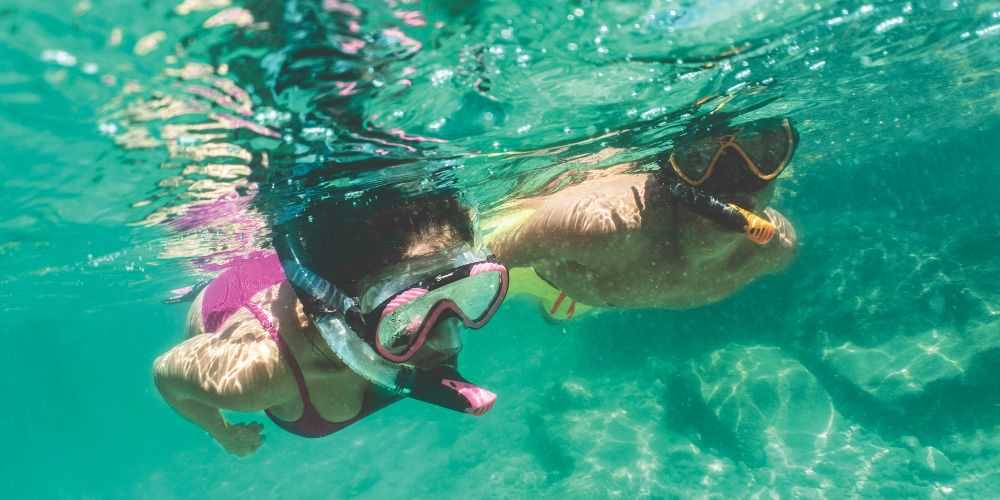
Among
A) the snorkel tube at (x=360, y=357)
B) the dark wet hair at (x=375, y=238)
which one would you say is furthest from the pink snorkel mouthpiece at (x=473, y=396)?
the dark wet hair at (x=375, y=238)

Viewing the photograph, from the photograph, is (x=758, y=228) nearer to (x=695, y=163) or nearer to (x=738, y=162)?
(x=738, y=162)

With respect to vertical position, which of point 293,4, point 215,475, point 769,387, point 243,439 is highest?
point 293,4

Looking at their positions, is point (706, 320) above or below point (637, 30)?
below

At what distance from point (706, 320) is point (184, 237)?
39.4ft

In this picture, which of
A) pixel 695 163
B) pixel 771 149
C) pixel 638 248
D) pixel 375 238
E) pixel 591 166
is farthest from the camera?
pixel 591 166

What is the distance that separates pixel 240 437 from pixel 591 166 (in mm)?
6664

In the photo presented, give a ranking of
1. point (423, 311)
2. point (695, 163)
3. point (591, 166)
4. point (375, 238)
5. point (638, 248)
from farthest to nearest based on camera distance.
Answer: point (591, 166) → point (638, 248) → point (695, 163) → point (375, 238) → point (423, 311)

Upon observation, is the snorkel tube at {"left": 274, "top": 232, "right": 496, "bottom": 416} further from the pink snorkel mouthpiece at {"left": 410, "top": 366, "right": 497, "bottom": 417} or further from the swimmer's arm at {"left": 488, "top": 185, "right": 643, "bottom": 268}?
the swimmer's arm at {"left": 488, "top": 185, "right": 643, "bottom": 268}

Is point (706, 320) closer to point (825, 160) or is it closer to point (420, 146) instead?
point (825, 160)

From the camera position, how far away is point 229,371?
3420 millimetres

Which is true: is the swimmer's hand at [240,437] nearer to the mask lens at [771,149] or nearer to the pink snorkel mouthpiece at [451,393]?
the pink snorkel mouthpiece at [451,393]

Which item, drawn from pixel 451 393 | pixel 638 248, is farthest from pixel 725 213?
pixel 451 393

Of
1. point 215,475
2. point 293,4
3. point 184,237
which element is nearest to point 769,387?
point 293,4

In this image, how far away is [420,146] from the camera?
5426 mm
